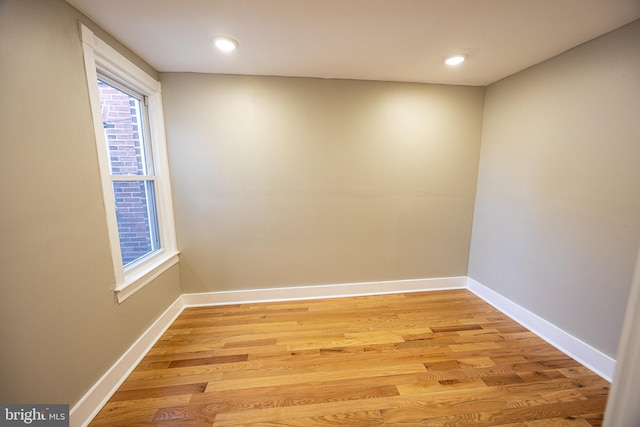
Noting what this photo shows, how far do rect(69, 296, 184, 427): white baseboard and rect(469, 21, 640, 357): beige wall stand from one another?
323cm

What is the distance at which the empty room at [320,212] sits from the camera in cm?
113

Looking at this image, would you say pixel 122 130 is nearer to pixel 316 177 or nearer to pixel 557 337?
pixel 316 177

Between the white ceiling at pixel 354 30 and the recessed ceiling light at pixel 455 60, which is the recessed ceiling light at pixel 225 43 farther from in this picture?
the recessed ceiling light at pixel 455 60

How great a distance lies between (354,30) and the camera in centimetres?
145

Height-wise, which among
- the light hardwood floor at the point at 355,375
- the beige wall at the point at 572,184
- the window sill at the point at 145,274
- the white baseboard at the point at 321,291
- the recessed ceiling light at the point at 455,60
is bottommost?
the light hardwood floor at the point at 355,375

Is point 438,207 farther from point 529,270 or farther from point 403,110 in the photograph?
point 403,110

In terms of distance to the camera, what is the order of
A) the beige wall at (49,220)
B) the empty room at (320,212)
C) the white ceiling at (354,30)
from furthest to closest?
the white ceiling at (354,30), the empty room at (320,212), the beige wall at (49,220)

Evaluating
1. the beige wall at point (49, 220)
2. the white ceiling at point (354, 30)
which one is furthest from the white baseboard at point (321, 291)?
the white ceiling at point (354, 30)

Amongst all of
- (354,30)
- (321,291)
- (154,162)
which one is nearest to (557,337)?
(321,291)

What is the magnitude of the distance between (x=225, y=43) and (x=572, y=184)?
2714mm

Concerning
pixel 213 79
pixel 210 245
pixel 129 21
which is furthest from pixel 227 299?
pixel 129 21

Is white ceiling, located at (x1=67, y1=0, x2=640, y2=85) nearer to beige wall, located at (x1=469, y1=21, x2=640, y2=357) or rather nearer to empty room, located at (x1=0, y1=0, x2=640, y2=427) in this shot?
empty room, located at (x1=0, y1=0, x2=640, y2=427)

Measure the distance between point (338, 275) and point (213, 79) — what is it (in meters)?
2.32

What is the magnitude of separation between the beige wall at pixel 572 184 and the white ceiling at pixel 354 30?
0.24 metres
